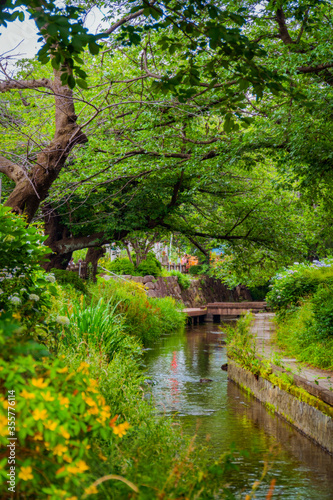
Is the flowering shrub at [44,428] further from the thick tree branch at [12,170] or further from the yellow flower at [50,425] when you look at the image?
the thick tree branch at [12,170]

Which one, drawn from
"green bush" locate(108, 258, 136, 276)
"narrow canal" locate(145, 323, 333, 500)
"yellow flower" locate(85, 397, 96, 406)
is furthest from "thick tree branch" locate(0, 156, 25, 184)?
"green bush" locate(108, 258, 136, 276)

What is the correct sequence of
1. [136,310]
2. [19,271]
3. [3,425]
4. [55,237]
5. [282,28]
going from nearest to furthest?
[3,425], [19,271], [282,28], [136,310], [55,237]

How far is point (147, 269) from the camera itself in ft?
81.6

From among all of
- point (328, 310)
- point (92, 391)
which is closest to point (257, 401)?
point (328, 310)

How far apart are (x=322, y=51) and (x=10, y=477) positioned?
791 centimetres

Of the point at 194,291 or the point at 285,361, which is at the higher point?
the point at 194,291

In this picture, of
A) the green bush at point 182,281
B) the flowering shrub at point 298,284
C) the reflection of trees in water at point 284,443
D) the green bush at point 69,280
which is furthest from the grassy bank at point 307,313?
the green bush at point 182,281

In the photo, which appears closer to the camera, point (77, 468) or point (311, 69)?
point (77, 468)

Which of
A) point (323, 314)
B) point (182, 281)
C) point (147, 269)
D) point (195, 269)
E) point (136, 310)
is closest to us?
point (323, 314)

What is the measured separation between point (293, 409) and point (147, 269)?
18541mm

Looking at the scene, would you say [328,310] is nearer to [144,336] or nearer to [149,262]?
[144,336]

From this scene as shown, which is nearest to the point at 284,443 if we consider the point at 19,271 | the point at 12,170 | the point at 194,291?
the point at 19,271

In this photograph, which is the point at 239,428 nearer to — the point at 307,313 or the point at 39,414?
the point at 307,313

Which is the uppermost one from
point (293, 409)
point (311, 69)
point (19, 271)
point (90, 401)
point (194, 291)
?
point (311, 69)
